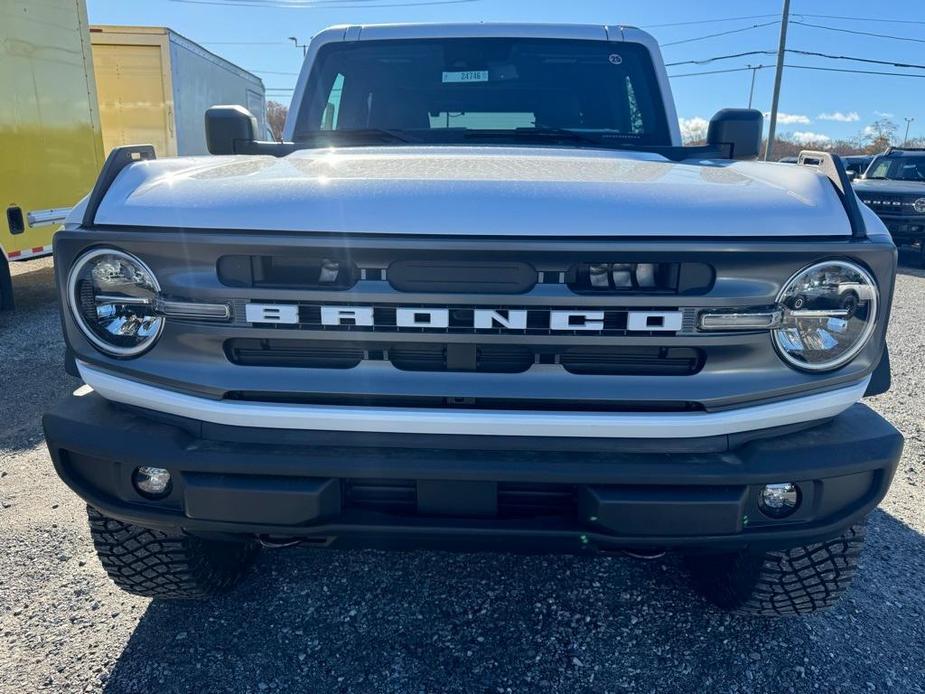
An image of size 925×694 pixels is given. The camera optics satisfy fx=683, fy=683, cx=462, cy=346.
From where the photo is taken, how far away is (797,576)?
221cm

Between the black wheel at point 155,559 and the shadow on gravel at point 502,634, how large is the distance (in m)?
0.18

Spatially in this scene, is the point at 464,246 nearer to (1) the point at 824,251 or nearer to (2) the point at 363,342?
(2) the point at 363,342

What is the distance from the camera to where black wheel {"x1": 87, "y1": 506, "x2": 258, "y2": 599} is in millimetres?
2215

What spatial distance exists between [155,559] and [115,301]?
3.02ft

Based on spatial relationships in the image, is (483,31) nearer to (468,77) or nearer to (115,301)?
(468,77)

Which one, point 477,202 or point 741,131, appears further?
point 741,131

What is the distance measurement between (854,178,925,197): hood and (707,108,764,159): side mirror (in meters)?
11.1

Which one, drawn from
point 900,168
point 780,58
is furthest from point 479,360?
point 780,58

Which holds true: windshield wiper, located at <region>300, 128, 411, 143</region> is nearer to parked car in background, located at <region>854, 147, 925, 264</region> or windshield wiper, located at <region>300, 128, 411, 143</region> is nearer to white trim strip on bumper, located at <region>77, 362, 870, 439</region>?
white trim strip on bumper, located at <region>77, 362, 870, 439</region>

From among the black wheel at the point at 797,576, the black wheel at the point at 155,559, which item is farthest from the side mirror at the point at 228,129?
the black wheel at the point at 797,576

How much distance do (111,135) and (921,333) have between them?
11.3 meters

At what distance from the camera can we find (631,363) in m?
1.86

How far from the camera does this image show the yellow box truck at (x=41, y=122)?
6.44 m

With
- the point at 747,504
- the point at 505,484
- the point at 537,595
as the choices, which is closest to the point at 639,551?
the point at 747,504
